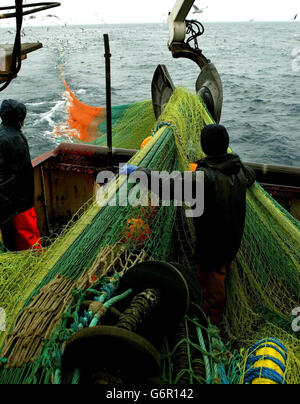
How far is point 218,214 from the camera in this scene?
2555 millimetres

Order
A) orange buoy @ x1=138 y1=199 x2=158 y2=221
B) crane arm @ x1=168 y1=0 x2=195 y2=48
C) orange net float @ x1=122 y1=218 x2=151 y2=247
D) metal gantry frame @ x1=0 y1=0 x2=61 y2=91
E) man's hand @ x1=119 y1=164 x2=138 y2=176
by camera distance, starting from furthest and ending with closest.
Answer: crane arm @ x1=168 y1=0 x2=195 y2=48
orange buoy @ x1=138 y1=199 x2=158 y2=221
man's hand @ x1=119 y1=164 x2=138 y2=176
orange net float @ x1=122 y1=218 x2=151 y2=247
metal gantry frame @ x1=0 y1=0 x2=61 y2=91

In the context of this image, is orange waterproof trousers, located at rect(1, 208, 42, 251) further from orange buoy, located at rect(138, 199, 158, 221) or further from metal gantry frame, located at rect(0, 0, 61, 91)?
metal gantry frame, located at rect(0, 0, 61, 91)

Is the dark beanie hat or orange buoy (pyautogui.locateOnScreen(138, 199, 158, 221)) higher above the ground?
the dark beanie hat

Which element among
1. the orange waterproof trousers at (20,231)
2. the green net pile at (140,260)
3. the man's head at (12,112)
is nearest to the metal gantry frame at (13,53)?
the green net pile at (140,260)

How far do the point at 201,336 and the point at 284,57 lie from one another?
→ 52.9 meters

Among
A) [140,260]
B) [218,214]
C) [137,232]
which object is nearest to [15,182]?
[137,232]

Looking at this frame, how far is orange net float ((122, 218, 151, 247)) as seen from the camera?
2281mm

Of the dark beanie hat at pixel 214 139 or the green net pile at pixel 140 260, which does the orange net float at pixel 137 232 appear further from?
the dark beanie hat at pixel 214 139

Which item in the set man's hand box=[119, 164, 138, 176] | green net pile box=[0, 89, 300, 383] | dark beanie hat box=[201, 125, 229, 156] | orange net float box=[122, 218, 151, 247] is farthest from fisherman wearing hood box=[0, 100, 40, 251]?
dark beanie hat box=[201, 125, 229, 156]

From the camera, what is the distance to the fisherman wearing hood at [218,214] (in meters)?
2.46

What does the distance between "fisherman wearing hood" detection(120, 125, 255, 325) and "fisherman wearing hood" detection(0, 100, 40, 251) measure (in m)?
1.62

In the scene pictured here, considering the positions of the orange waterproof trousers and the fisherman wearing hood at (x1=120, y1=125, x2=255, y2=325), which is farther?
the orange waterproof trousers

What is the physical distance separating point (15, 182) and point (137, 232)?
1.89m

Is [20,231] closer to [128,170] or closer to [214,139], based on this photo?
[128,170]
